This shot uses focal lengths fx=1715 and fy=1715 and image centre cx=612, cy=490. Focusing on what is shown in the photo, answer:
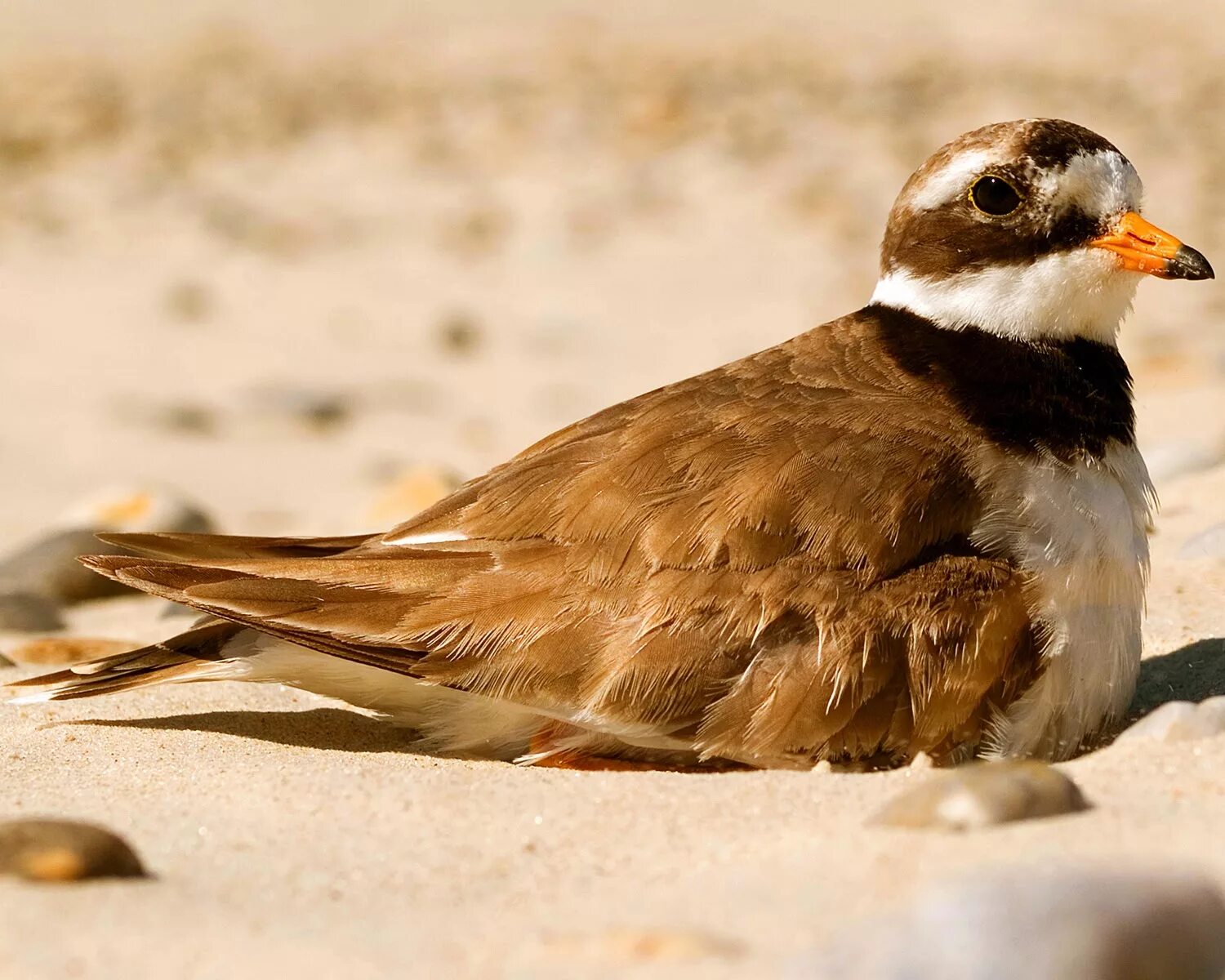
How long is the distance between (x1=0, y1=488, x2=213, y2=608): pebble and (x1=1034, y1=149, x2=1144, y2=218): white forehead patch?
3293 millimetres

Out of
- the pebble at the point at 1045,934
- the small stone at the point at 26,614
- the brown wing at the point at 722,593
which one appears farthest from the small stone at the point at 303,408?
the pebble at the point at 1045,934

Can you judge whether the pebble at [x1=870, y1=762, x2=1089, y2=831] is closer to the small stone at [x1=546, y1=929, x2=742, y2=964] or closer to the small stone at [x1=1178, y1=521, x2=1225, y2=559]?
the small stone at [x1=546, y1=929, x2=742, y2=964]

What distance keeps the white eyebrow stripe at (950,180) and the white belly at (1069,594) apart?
0.74 m

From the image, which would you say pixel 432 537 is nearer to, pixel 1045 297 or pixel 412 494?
pixel 1045 297

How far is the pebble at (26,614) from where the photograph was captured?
5406 mm

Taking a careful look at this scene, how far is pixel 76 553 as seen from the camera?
19.3 feet

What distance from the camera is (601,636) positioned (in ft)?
11.6

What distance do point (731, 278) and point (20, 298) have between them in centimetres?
450

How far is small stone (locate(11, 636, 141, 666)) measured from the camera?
16.0 ft

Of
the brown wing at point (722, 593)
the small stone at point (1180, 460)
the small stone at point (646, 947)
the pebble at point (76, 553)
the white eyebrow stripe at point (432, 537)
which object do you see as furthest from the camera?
the small stone at point (1180, 460)

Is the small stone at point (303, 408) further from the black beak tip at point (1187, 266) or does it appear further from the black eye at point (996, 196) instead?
the black beak tip at point (1187, 266)

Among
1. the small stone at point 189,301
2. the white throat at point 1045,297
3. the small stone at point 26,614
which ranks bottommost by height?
the small stone at point 26,614

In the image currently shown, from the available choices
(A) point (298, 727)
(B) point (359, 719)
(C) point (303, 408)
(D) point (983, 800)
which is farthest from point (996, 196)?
(C) point (303, 408)

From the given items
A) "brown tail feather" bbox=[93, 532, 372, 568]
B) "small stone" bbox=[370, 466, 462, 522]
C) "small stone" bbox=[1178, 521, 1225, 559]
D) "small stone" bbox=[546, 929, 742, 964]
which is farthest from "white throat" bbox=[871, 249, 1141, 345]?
"small stone" bbox=[370, 466, 462, 522]
